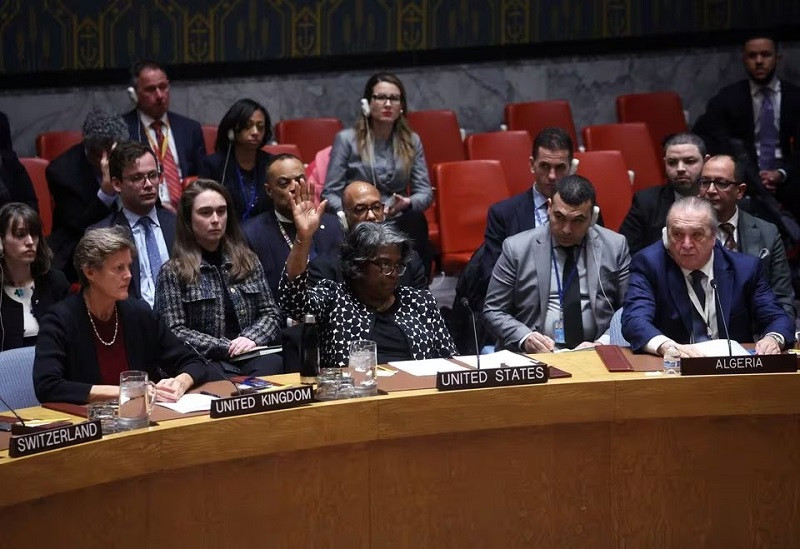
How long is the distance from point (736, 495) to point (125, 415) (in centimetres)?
165

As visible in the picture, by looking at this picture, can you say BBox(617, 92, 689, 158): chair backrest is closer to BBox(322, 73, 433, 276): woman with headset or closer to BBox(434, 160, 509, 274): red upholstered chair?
BBox(434, 160, 509, 274): red upholstered chair

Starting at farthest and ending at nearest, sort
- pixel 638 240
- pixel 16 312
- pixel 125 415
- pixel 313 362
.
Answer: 1. pixel 638 240
2. pixel 16 312
3. pixel 313 362
4. pixel 125 415

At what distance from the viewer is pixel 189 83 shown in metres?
7.21

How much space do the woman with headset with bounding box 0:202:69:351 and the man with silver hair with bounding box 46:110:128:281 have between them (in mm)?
490

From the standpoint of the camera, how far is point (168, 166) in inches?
228

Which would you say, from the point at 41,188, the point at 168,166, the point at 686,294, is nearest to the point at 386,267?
the point at 686,294

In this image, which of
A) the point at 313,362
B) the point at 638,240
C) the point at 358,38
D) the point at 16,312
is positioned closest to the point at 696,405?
the point at 313,362

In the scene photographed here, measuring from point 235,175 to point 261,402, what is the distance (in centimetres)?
255

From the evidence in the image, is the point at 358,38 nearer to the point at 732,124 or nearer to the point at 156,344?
the point at 732,124

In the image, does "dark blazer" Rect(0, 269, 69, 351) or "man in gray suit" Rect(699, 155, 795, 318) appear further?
"man in gray suit" Rect(699, 155, 795, 318)

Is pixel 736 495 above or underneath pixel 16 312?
underneath

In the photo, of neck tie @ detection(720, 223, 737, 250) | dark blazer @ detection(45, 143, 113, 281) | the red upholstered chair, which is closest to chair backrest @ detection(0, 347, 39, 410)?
dark blazer @ detection(45, 143, 113, 281)

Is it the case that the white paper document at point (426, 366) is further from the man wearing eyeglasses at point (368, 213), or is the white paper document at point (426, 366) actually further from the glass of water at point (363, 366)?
the man wearing eyeglasses at point (368, 213)

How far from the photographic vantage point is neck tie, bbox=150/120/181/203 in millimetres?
5691
